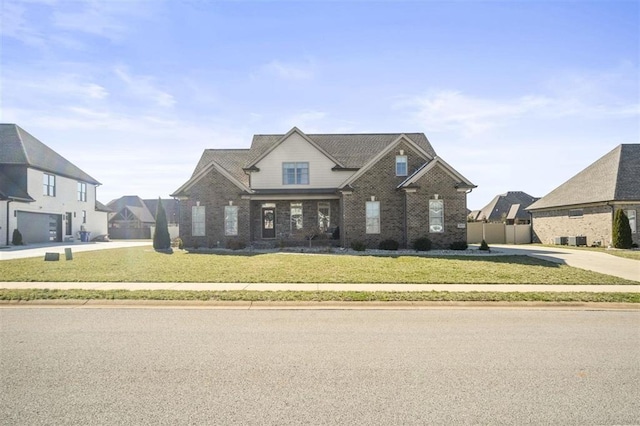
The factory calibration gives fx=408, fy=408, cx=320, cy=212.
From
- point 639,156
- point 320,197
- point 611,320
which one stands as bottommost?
point 611,320

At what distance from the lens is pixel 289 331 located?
23.4 ft

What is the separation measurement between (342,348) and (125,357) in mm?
3106

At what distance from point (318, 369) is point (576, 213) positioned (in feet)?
109

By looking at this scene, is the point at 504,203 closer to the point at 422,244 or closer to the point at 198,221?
the point at 422,244

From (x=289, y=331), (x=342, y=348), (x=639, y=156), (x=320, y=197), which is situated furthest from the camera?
(x=639, y=156)

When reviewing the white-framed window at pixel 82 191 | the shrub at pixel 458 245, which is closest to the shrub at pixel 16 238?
the white-framed window at pixel 82 191

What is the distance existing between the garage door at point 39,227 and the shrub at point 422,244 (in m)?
29.6

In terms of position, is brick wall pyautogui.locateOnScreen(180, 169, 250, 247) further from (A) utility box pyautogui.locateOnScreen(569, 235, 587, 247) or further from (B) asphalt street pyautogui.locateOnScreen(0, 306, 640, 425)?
(A) utility box pyautogui.locateOnScreen(569, 235, 587, 247)

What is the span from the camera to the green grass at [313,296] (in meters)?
9.61

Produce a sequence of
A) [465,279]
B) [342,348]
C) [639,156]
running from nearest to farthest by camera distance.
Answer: [342,348]
[465,279]
[639,156]

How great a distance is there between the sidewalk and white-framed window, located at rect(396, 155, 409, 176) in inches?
570

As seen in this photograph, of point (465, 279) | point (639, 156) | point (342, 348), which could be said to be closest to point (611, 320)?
point (465, 279)

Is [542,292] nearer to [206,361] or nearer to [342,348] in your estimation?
[342,348]

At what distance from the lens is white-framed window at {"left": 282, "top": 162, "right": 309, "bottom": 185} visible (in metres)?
28.2
